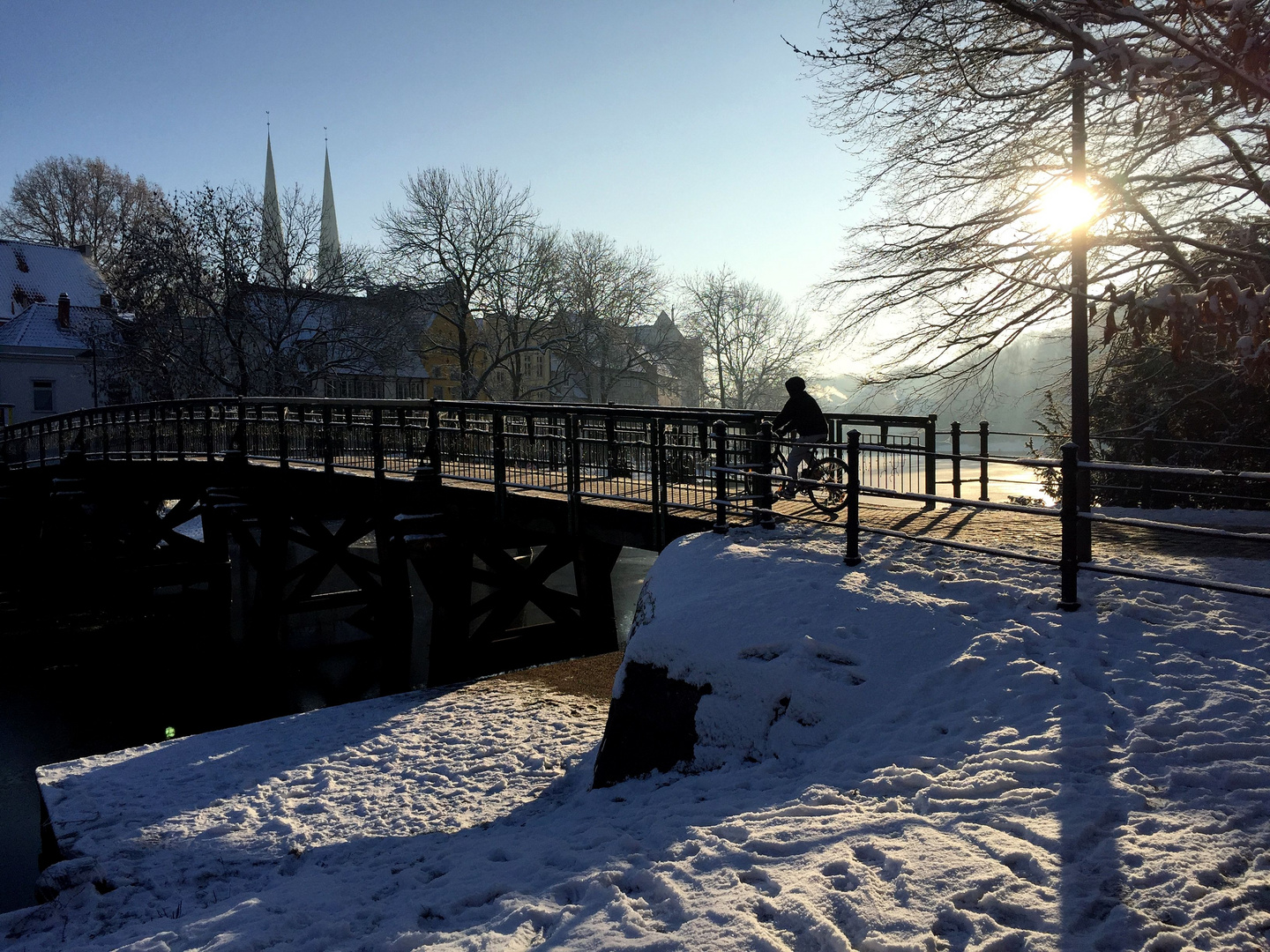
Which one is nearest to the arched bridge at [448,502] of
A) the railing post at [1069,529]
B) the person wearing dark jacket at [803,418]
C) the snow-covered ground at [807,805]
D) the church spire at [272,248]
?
the person wearing dark jacket at [803,418]

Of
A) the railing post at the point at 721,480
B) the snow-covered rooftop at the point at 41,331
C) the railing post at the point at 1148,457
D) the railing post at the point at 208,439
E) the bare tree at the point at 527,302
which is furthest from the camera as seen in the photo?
the snow-covered rooftop at the point at 41,331

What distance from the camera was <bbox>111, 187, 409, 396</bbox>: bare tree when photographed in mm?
34406

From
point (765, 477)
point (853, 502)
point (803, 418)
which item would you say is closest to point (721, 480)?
point (765, 477)

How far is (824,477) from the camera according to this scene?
1133cm

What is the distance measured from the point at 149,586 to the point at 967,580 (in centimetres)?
2193

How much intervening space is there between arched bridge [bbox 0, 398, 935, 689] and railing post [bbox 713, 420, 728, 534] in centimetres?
3

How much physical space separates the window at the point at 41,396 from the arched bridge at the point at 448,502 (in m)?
34.5

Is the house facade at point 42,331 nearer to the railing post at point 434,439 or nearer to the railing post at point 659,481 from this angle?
the railing post at point 434,439

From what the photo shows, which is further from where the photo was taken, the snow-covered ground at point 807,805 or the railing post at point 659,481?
the railing post at point 659,481

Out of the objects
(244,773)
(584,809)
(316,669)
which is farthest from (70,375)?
(584,809)

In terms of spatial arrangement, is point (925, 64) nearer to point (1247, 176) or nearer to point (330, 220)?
point (1247, 176)

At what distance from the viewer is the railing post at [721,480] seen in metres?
9.45

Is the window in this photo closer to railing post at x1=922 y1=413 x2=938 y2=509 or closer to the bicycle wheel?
the bicycle wheel

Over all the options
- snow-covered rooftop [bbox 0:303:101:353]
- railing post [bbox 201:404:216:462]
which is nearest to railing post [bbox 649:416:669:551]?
railing post [bbox 201:404:216:462]
